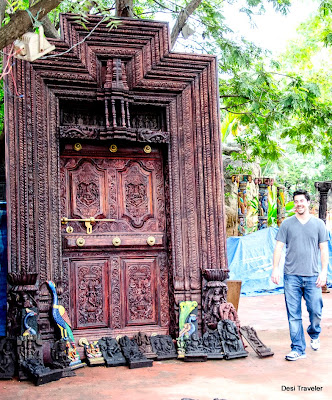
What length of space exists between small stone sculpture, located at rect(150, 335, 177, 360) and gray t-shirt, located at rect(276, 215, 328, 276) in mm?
1509

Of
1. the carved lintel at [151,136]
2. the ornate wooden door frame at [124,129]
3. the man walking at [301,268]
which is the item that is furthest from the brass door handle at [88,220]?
the man walking at [301,268]

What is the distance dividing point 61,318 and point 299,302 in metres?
2.54

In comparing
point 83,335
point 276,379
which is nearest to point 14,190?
point 83,335

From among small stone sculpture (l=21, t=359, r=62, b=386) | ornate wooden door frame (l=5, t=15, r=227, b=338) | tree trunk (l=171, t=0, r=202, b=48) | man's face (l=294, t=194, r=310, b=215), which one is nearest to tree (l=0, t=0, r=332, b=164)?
tree trunk (l=171, t=0, r=202, b=48)

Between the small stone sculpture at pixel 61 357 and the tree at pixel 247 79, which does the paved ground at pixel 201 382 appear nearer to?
the small stone sculpture at pixel 61 357

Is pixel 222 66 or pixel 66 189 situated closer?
pixel 66 189

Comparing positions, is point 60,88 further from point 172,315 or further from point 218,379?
point 218,379

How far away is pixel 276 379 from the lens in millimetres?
4707

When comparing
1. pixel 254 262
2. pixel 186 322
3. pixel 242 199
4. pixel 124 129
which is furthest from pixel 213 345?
pixel 242 199

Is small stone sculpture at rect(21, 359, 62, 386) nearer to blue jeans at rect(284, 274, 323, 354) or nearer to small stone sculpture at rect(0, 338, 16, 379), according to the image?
small stone sculpture at rect(0, 338, 16, 379)

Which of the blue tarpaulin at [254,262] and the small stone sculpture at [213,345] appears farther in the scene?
the blue tarpaulin at [254,262]

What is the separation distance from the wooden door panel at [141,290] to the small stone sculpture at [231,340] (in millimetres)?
857

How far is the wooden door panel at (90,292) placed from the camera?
587 centimetres

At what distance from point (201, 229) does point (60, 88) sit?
2270mm
